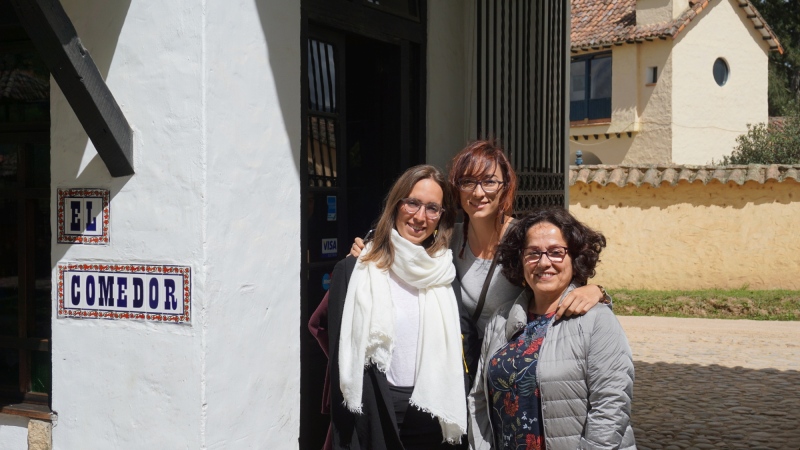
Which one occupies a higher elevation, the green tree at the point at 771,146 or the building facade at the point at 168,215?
the green tree at the point at 771,146

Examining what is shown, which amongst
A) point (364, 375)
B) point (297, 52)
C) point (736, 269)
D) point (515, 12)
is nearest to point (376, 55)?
point (297, 52)

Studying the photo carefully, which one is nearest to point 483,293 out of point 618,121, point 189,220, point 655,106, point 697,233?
point 189,220

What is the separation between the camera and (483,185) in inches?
142

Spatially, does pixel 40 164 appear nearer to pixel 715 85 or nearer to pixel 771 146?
pixel 771 146

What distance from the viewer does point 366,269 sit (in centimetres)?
353

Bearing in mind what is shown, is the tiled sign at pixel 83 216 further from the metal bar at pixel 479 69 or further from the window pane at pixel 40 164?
the metal bar at pixel 479 69

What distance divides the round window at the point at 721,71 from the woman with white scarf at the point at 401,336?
22602 millimetres

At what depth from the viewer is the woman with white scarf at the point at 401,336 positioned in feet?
11.2

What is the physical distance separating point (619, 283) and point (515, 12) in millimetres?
11570

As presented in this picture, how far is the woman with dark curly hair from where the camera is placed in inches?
117

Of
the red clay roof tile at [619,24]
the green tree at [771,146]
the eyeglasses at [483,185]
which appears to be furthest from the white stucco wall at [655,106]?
the eyeglasses at [483,185]

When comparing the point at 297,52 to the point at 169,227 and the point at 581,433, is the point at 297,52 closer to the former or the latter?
the point at 169,227

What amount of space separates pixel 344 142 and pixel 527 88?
6.83ft

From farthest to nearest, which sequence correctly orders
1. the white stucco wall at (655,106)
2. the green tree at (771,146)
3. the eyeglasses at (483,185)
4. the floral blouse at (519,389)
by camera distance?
the white stucco wall at (655,106) → the green tree at (771,146) → the eyeglasses at (483,185) → the floral blouse at (519,389)
